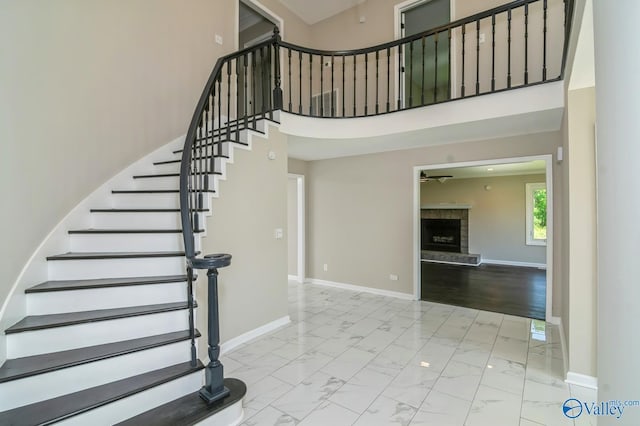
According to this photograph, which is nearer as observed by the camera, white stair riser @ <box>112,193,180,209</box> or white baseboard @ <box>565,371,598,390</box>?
white baseboard @ <box>565,371,598,390</box>

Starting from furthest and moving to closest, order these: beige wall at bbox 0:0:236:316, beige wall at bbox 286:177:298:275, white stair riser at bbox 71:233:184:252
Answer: beige wall at bbox 286:177:298:275, white stair riser at bbox 71:233:184:252, beige wall at bbox 0:0:236:316

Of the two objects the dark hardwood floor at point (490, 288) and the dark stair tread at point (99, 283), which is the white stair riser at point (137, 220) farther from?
the dark hardwood floor at point (490, 288)

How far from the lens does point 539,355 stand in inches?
118

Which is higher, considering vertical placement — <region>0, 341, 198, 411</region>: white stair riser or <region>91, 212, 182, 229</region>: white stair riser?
<region>91, 212, 182, 229</region>: white stair riser

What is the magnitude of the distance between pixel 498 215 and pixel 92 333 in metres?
9.10

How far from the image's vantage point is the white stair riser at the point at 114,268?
2.36 meters

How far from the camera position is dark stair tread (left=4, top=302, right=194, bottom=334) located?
6.09 ft

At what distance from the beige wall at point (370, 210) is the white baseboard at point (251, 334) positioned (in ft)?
6.48

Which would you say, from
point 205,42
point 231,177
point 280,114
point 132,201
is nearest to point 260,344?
point 231,177

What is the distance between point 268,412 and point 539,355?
9.00ft

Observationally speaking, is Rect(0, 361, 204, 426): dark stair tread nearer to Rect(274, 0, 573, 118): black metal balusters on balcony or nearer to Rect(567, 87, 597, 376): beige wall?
Rect(567, 87, 597, 376): beige wall

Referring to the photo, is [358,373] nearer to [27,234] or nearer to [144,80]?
[27,234]

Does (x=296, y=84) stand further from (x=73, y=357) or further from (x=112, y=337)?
(x=73, y=357)

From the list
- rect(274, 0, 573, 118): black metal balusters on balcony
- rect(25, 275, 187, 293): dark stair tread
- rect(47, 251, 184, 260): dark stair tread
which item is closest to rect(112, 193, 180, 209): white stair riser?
rect(47, 251, 184, 260): dark stair tread
